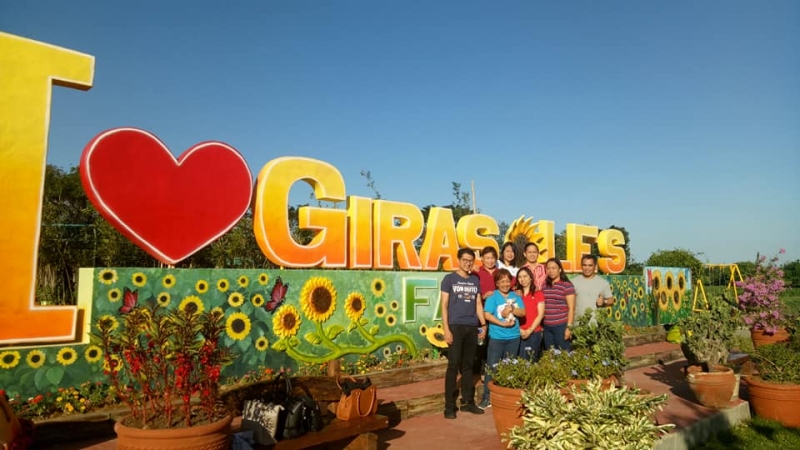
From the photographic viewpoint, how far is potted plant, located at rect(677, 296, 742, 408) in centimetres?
652

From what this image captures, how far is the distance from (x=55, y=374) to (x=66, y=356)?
0.62 ft

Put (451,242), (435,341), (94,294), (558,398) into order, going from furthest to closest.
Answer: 1. (451,242)
2. (435,341)
3. (94,294)
4. (558,398)

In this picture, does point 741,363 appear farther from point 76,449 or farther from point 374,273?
point 76,449

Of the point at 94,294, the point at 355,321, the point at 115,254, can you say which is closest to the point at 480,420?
the point at 355,321

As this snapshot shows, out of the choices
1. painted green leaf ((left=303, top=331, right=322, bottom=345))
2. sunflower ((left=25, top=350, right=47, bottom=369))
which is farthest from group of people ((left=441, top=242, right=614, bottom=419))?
sunflower ((left=25, top=350, right=47, bottom=369))

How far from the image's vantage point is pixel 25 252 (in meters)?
5.56

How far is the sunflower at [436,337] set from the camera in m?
9.29

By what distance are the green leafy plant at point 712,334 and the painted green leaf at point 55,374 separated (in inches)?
276

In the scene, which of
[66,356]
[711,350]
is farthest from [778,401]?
[66,356]

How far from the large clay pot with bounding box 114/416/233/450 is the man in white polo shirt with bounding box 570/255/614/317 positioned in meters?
4.86

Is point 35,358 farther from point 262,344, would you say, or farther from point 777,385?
point 777,385

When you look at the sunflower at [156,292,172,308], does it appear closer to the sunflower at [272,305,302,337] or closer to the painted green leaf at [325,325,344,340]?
the sunflower at [272,305,302,337]

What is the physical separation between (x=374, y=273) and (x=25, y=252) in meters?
4.63

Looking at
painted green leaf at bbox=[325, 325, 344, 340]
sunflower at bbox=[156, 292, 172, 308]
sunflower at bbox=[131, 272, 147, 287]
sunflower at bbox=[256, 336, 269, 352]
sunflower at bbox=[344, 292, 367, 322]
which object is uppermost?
sunflower at bbox=[131, 272, 147, 287]
